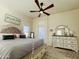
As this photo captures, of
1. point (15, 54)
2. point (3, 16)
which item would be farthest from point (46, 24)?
point (15, 54)

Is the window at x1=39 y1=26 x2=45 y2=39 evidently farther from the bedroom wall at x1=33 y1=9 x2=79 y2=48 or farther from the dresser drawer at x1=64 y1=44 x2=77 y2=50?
the dresser drawer at x1=64 y1=44 x2=77 y2=50

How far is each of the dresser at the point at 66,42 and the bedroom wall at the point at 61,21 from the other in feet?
2.41

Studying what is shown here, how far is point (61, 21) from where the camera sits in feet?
19.6

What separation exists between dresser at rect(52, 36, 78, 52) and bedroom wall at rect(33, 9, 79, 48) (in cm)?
73

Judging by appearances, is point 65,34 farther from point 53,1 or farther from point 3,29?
point 3,29

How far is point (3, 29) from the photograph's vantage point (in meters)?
4.50

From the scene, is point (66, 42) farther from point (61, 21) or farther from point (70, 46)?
point (61, 21)

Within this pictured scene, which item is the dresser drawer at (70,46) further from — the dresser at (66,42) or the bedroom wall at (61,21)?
the bedroom wall at (61,21)

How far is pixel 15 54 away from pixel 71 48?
4.13m

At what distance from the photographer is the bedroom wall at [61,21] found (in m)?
5.27

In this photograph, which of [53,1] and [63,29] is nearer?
[53,1]

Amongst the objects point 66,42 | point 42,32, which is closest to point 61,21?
point 66,42

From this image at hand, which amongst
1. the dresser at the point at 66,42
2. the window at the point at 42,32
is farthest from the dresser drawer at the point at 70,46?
the window at the point at 42,32

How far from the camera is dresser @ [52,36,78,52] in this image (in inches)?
186
